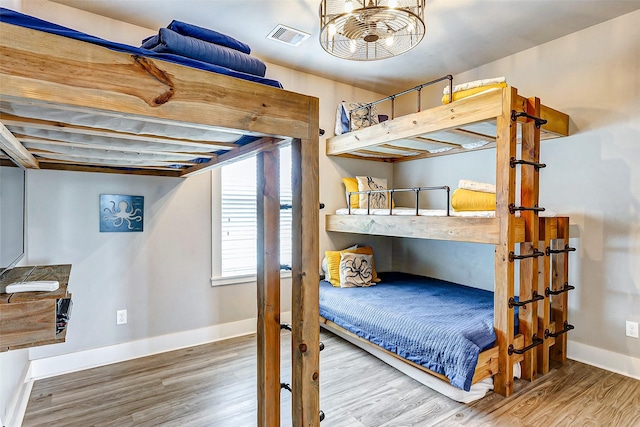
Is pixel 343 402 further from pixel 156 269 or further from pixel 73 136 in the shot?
pixel 73 136

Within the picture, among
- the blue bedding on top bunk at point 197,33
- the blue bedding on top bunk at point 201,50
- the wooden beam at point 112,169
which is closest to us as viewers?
the blue bedding on top bunk at point 201,50

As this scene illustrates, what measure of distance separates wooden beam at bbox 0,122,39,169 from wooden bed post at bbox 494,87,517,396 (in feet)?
8.42

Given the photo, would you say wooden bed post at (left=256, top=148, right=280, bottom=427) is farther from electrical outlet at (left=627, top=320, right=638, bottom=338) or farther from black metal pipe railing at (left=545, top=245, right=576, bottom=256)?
electrical outlet at (left=627, top=320, right=638, bottom=338)

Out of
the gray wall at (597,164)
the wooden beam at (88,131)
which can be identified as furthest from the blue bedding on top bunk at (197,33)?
the gray wall at (597,164)

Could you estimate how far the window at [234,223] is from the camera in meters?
3.22

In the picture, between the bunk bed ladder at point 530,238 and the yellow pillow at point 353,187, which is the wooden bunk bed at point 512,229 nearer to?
the bunk bed ladder at point 530,238

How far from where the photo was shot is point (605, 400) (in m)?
2.16

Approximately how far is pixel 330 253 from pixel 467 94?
2056mm

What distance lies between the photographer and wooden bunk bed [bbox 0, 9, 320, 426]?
2.63ft

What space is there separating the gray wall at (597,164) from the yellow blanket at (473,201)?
0.99 metres

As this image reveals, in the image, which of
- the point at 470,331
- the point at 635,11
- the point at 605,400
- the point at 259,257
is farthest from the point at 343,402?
the point at 635,11

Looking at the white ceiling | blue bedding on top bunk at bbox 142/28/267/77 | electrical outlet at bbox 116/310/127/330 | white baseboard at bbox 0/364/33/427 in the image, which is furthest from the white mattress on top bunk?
white baseboard at bbox 0/364/33/427

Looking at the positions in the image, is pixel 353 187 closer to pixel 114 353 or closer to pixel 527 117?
pixel 527 117

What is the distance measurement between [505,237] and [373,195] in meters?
1.71
